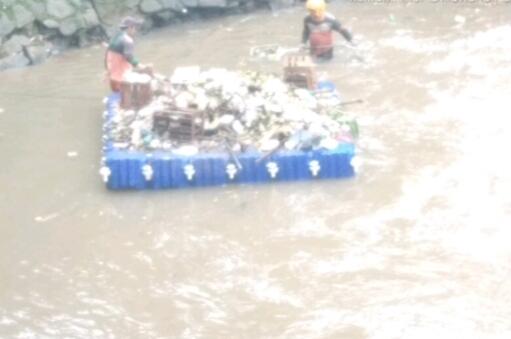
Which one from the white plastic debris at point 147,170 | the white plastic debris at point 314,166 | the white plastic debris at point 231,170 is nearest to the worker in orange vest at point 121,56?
the white plastic debris at point 147,170

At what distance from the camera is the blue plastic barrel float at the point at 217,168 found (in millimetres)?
9062

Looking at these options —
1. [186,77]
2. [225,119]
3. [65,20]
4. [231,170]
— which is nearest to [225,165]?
Answer: [231,170]

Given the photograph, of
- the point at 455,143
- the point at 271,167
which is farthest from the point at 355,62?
the point at 271,167

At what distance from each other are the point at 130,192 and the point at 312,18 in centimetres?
413

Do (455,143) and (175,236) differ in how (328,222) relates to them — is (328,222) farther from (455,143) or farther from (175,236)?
(455,143)

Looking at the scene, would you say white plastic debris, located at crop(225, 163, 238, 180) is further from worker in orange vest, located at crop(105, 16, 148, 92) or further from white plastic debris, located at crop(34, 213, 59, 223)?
worker in orange vest, located at crop(105, 16, 148, 92)

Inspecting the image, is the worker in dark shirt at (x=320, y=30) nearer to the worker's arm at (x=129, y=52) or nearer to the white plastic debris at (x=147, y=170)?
the worker's arm at (x=129, y=52)

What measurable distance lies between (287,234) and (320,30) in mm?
4604

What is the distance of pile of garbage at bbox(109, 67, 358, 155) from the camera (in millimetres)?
9250

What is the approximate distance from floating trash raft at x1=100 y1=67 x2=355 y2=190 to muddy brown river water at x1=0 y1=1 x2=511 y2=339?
0.11 m

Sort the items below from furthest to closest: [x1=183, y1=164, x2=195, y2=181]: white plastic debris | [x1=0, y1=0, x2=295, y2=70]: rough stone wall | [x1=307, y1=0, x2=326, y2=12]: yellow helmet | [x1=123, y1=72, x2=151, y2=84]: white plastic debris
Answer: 1. [x1=0, y1=0, x2=295, y2=70]: rough stone wall
2. [x1=307, y1=0, x2=326, y2=12]: yellow helmet
3. [x1=123, y1=72, x2=151, y2=84]: white plastic debris
4. [x1=183, y1=164, x2=195, y2=181]: white plastic debris

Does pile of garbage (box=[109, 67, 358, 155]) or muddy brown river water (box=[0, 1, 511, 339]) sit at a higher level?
pile of garbage (box=[109, 67, 358, 155])

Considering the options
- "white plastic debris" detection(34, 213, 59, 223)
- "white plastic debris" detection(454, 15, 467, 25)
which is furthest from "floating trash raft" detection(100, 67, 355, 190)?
"white plastic debris" detection(454, 15, 467, 25)

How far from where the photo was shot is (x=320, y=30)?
1234 cm
